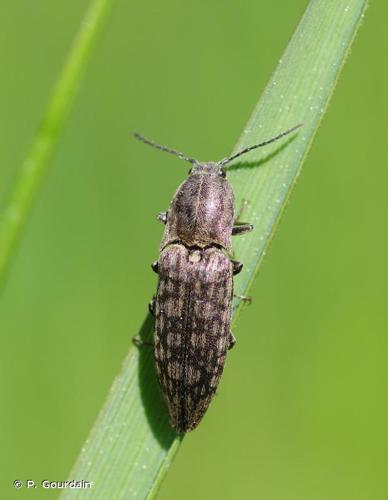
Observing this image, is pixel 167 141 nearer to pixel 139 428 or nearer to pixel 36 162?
pixel 139 428

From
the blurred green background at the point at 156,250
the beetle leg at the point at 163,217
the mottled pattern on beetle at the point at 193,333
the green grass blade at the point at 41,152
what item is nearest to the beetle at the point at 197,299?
the mottled pattern on beetle at the point at 193,333

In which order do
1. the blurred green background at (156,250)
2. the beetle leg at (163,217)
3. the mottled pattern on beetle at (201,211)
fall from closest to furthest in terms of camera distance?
the mottled pattern on beetle at (201,211) → the beetle leg at (163,217) → the blurred green background at (156,250)

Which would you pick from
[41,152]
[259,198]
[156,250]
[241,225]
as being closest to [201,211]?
[241,225]

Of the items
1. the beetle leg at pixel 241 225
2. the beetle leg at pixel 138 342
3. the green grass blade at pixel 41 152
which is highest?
the beetle leg at pixel 241 225

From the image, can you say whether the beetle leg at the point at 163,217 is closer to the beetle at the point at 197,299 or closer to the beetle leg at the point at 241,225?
the beetle at the point at 197,299

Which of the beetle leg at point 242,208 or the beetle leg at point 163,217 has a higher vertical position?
the beetle leg at point 242,208

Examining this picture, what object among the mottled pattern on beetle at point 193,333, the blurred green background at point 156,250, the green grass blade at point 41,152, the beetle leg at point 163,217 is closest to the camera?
the green grass blade at point 41,152

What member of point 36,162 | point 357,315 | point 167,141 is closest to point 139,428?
point 36,162
